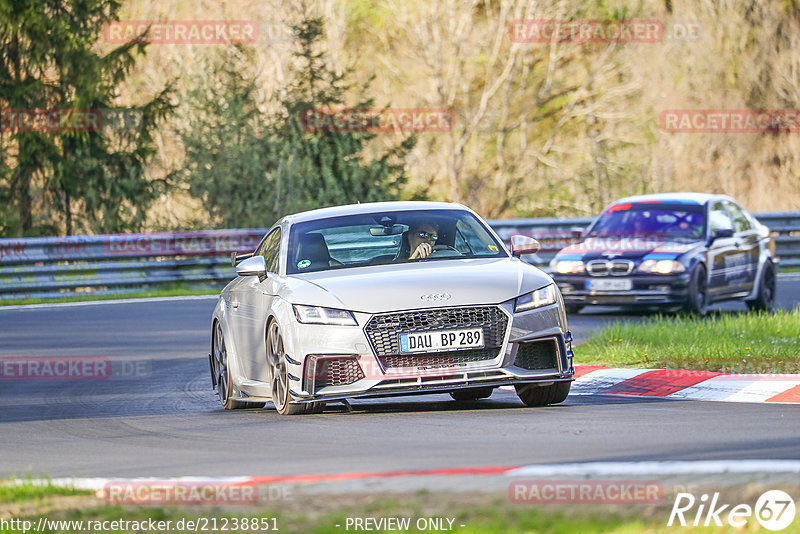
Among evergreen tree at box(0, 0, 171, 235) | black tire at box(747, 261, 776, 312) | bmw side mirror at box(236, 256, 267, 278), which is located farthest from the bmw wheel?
evergreen tree at box(0, 0, 171, 235)

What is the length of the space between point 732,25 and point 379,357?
3872 centimetres

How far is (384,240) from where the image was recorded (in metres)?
11.0

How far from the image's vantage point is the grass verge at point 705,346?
1220cm

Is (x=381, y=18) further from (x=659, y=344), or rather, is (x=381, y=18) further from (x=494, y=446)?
(x=494, y=446)

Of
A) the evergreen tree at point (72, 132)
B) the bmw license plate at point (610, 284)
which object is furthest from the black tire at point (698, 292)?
the evergreen tree at point (72, 132)

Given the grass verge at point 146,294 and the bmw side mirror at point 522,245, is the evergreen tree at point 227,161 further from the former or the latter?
the bmw side mirror at point 522,245

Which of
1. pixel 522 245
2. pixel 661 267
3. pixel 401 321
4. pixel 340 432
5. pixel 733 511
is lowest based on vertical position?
pixel 661 267

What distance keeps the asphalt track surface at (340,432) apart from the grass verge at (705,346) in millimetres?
1464

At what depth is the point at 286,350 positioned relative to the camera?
9.95 metres

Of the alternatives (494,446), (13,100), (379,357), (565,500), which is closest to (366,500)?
(565,500)

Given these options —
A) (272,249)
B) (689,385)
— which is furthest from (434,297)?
(689,385)

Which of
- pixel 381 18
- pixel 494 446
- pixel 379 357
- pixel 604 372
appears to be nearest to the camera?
pixel 494 446

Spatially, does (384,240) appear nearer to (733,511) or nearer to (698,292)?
(733,511)

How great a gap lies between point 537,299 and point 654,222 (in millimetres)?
10019
